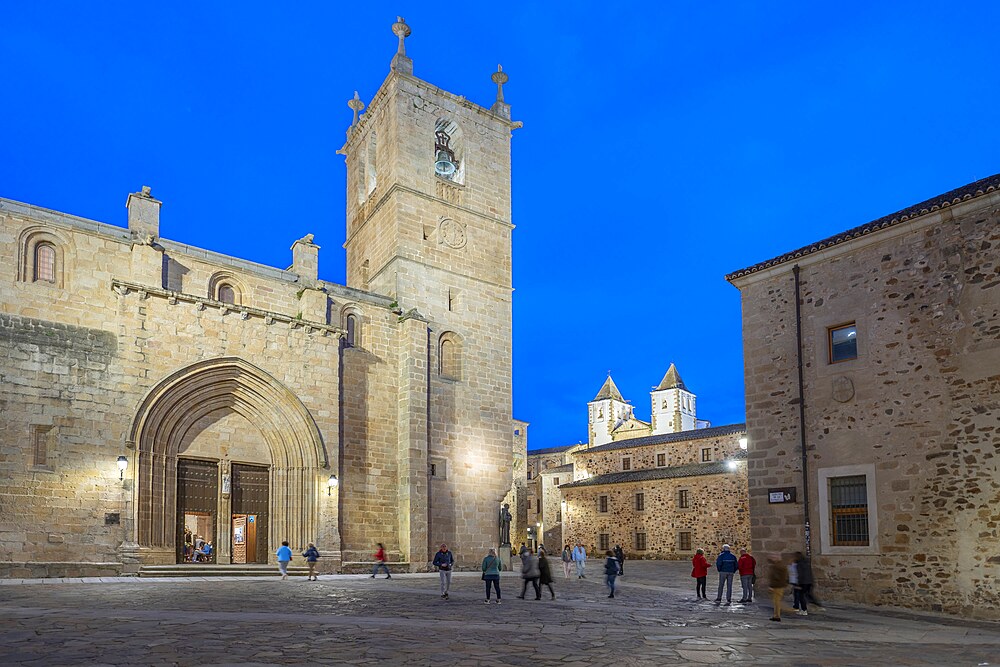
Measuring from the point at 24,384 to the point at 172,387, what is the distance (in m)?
3.83

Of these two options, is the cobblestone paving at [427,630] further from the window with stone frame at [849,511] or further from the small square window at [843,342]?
the small square window at [843,342]

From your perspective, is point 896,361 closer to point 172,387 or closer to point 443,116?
point 172,387

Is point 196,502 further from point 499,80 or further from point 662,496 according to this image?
point 662,496

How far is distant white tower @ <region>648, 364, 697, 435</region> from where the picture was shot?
9106cm

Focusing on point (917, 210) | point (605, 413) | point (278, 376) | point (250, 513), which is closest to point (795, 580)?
point (917, 210)

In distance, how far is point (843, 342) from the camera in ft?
→ 57.0

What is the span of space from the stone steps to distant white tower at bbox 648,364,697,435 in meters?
69.6

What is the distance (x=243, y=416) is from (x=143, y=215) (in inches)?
270

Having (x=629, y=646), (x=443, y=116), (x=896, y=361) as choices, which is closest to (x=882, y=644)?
(x=629, y=646)

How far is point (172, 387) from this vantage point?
941 inches

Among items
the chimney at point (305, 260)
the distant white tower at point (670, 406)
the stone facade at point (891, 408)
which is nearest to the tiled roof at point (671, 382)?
the distant white tower at point (670, 406)

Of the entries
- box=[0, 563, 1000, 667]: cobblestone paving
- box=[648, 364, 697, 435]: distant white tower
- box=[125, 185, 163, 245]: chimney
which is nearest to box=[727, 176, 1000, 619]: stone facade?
box=[0, 563, 1000, 667]: cobblestone paving

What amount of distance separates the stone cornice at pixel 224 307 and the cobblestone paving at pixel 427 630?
27.2ft

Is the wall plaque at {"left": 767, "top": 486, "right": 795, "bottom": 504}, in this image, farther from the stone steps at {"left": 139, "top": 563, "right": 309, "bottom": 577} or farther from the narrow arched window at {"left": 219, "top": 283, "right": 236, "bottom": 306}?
the narrow arched window at {"left": 219, "top": 283, "right": 236, "bottom": 306}
